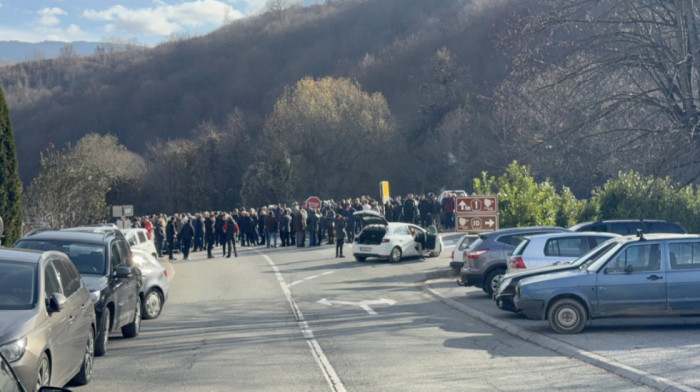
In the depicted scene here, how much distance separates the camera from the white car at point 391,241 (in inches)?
1140

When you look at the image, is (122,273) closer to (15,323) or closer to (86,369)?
(86,369)

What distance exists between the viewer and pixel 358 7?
14125 cm

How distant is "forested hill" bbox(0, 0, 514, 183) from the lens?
3738 inches

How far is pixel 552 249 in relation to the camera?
56.2ft

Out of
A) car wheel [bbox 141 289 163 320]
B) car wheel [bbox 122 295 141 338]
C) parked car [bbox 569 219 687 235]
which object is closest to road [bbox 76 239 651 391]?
car wheel [bbox 122 295 141 338]

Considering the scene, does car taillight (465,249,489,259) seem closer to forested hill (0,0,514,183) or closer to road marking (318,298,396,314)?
road marking (318,298,396,314)

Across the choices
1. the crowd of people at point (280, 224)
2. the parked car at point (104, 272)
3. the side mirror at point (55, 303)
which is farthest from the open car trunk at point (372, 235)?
the side mirror at point (55, 303)

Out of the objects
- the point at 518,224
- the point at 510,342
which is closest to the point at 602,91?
the point at 518,224

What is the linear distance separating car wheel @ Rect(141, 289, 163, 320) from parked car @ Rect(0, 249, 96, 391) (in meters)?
6.06

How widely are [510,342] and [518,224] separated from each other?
12.2 m

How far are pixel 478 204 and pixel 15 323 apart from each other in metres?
16.7

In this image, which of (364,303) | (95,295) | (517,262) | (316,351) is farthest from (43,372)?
(364,303)

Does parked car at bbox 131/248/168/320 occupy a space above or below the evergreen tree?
below

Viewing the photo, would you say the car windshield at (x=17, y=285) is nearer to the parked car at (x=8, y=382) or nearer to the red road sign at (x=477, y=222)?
the parked car at (x=8, y=382)
